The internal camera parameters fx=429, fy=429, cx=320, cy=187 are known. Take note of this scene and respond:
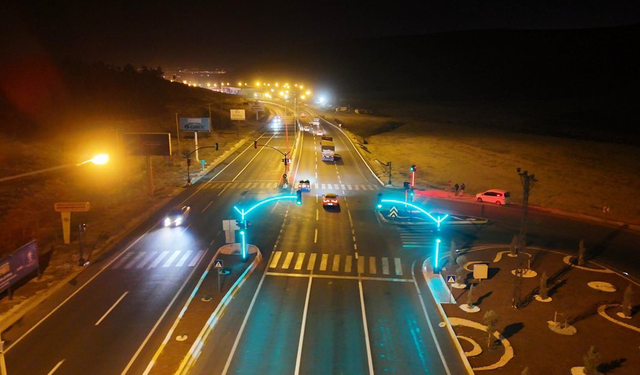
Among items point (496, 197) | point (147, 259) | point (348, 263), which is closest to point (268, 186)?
point (147, 259)

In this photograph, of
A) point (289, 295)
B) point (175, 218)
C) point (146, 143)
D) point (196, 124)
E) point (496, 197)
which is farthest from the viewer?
point (196, 124)

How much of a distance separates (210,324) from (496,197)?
129 feet

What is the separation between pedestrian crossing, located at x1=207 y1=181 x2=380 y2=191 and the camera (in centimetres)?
6144

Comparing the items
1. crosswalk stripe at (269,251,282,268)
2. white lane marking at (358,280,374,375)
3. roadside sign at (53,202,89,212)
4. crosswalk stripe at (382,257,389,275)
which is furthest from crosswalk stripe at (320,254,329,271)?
roadside sign at (53,202,89,212)

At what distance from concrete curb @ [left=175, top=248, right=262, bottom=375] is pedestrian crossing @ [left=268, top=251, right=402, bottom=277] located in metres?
2.37

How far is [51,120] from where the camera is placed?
10919 cm

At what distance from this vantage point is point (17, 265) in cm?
2858

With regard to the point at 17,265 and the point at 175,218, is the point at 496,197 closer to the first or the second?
the point at 175,218

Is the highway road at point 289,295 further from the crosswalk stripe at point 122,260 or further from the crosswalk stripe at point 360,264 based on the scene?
the crosswalk stripe at point 122,260

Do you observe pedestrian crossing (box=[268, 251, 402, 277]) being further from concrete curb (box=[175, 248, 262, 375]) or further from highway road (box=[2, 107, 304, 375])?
highway road (box=[2, 107, 304, 375])

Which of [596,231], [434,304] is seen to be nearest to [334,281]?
[434,304]

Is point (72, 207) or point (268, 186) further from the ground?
point (72, 207)

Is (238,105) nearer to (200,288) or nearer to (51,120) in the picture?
(51,120)

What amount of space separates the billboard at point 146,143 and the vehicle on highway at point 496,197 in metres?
41.0
